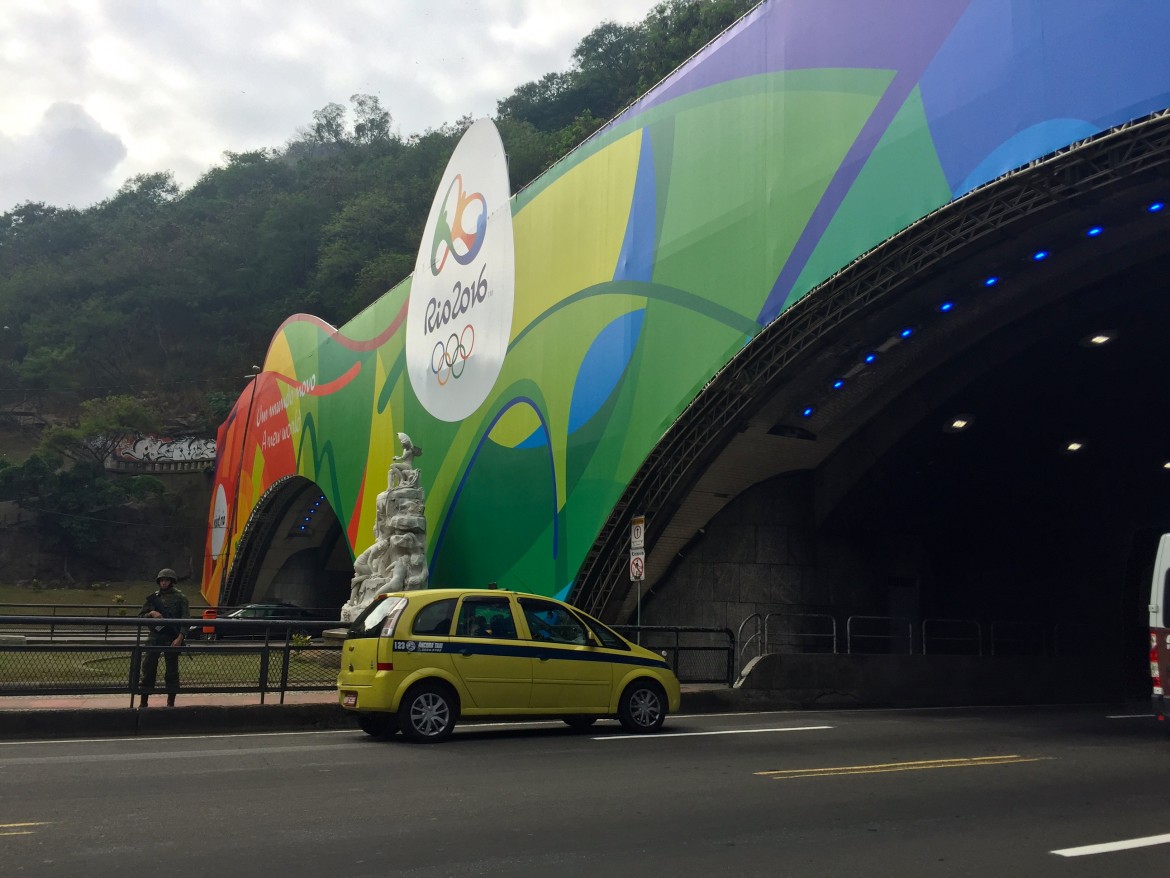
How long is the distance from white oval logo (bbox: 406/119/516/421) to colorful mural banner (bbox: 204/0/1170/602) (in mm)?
92

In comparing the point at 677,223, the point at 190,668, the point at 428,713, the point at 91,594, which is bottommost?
the point at 428,713

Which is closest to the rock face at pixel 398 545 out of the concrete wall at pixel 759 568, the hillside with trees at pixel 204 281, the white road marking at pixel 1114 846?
the concrete wall at pixel 759 568

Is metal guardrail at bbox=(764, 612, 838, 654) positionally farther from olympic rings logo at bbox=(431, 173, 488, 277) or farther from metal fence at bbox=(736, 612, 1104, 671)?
olympic rings logo at bbox=(431, 173, 488, 277)

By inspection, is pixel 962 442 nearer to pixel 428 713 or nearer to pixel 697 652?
pixel 697 652

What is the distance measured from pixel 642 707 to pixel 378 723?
311 cm

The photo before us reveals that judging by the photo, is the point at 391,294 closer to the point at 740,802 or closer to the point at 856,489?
the point at 856,489

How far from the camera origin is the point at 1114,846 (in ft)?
22.0

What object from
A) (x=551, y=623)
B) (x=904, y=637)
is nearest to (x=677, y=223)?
(x=904, y=637)

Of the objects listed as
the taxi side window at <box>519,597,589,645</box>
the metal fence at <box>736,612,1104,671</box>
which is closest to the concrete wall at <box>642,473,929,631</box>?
the metal fence at <box>736,612,1104,671</box>

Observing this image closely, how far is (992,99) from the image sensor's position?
571 inches

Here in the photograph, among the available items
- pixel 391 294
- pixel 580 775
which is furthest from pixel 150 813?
pixel 391 294

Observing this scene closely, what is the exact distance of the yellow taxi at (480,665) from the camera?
11.5 meters

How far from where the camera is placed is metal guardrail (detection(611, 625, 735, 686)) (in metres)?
17.5

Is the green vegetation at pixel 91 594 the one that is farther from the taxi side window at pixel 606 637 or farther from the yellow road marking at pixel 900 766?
the yellow road marking at pixel 900 766
